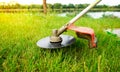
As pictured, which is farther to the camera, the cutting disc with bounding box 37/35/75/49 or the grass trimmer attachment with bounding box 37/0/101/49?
the cutting disc with bounding box 37/35/75/49

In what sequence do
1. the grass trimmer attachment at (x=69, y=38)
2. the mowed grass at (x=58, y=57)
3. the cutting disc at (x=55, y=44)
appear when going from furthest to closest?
the cutting disc at (x=55, y=44), the grass trimmer attachment at (x=69, y=38), the mowed grass at (x=58, y=57)

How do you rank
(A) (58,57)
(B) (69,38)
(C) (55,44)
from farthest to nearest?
1. (B) (69,38)
2. (C) (55,44)
3. (A) (58,57)

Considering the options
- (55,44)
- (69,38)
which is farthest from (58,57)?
(69,38)

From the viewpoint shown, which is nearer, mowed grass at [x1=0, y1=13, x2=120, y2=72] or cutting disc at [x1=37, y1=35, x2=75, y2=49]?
mowed grass at [x1=0, y1=13, x2=120, y2=72]

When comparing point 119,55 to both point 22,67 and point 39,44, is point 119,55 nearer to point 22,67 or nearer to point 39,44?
point 39,44

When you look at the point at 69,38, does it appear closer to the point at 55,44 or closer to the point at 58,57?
the point at 55,44

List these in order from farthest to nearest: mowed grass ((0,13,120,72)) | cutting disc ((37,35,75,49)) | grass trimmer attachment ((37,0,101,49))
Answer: cutting disc ((37,35,75,49))
grass trimmer attachment ((37,0,101,49))
mowed grass ((0,13,120,72))

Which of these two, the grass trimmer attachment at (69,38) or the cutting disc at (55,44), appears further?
the cutting disc at (55,44)

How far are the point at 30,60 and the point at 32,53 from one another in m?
0.18

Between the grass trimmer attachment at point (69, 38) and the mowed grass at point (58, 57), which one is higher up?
the grass trimmer attachment at point (69, 38)

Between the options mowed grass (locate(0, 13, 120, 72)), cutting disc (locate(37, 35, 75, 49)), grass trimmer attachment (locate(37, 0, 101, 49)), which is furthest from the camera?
cutting disc (locate(37, 35, 75, 49))

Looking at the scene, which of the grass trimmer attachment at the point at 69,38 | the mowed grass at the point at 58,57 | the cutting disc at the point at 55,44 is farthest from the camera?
the cutting disc at the point at 55,44

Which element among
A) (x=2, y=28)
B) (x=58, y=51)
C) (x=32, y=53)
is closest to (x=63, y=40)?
(x=58, y=51)

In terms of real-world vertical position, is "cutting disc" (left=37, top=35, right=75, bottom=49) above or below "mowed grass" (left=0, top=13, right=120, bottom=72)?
above
